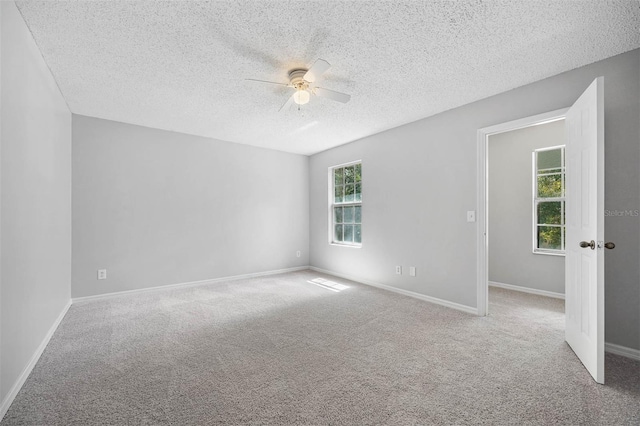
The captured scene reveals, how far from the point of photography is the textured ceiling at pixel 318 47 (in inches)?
73.9

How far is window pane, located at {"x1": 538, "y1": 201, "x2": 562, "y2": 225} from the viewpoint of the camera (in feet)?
13.7

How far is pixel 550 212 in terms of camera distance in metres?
4.25


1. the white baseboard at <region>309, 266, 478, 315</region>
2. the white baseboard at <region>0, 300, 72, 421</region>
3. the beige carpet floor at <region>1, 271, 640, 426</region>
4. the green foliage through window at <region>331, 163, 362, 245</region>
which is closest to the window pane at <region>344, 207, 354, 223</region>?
the green foliage through window at <region>331, 163, 362, 245</region>

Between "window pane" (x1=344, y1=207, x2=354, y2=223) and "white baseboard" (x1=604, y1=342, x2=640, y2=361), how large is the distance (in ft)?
11.7

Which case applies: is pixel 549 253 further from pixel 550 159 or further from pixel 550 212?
pixel 550 159

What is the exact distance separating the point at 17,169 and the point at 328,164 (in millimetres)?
4354

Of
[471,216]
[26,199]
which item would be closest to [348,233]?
[471,216]

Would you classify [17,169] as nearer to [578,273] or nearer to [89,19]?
[89,19]

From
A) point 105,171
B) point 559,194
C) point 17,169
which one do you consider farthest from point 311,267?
point 17,169

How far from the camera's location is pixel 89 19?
6.43 feet

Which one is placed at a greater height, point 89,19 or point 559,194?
point 89,19

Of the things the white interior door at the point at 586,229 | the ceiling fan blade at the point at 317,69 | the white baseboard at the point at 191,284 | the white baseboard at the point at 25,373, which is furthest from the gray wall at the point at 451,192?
the white baseboard at the point at 25,373

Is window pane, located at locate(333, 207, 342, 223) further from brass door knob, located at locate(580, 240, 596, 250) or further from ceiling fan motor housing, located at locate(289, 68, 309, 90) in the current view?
brass door knob, located at locate(580, 240, 596, 250)

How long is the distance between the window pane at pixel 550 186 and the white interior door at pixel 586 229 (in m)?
2.08
